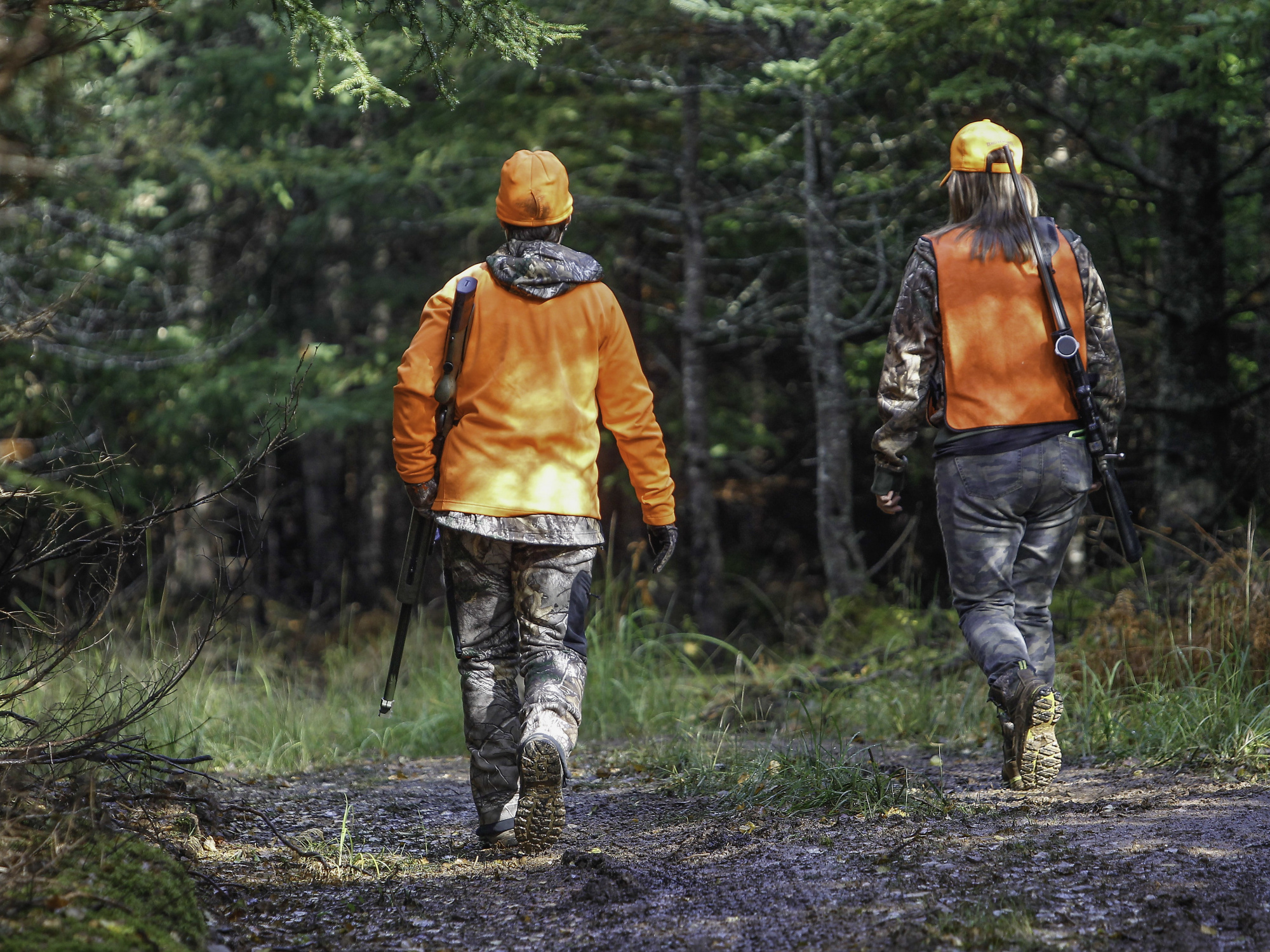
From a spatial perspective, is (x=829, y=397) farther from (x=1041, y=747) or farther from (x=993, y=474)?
(x=1041, y=747)

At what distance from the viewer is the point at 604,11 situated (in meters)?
9.07

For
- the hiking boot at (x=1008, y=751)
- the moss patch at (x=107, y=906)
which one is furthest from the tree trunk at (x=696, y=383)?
the moss patch at (x=107, y=906)

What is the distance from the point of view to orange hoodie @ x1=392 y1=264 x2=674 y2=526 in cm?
372

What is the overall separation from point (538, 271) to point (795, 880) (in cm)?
211

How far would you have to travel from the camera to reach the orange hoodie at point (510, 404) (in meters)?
3.72

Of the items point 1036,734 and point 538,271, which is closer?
point 538,271

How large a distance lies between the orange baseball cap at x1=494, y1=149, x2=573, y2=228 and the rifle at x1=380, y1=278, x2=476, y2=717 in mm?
301

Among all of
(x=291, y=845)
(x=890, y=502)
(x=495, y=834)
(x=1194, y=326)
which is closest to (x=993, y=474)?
(x=890, y=502)

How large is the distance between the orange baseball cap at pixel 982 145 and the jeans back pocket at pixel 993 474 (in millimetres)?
1116

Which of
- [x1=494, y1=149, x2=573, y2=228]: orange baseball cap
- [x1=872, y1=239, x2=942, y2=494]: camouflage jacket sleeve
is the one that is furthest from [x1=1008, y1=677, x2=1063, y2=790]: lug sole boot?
[x1=494, y1=149, x2=573, y2=228]: orange baseball cap

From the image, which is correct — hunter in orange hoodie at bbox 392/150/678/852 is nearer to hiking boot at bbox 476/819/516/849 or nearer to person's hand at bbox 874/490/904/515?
hiking boot at bbox 476/819/516/849

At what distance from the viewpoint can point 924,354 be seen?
170 inches

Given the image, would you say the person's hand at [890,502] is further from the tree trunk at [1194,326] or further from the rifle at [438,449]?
the tree trunk at [1194,326]

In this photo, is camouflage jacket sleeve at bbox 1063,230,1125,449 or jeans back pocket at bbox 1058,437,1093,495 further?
camouflage jacket sleeve at bbox 1063,230,1125,449
